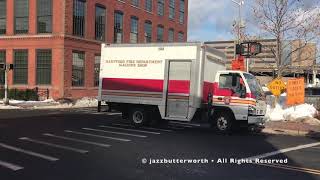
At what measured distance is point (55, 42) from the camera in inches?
1496

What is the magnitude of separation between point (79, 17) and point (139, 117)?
2305cm

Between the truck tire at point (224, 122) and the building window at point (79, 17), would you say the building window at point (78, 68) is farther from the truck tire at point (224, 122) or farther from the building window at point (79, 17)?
the truck tire at point (224, 122)

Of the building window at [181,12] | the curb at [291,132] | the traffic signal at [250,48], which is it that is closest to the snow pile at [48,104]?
the traffic signal at [250,48]

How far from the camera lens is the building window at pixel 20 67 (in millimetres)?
39469

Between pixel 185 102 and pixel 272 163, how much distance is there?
6.87 metres

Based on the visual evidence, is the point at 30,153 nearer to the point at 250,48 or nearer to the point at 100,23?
the point at 250,48

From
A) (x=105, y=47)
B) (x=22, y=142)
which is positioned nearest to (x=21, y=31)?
(x=105, y=47)

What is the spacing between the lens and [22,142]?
44.0 ft

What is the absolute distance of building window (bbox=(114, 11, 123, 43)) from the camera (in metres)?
45.8

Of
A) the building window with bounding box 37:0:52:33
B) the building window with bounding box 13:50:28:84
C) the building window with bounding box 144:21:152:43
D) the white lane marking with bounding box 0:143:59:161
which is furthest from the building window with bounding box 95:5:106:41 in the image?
the white lane marking with bounding box 0:143:59:161

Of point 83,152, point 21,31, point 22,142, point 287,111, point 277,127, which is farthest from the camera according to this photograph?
point 21,31

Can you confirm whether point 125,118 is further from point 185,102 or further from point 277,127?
point 277,127

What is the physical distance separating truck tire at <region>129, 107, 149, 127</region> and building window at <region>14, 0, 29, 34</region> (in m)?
23.4

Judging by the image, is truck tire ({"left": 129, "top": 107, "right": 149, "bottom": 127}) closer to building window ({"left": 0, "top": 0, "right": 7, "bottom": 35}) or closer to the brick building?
the brick building
